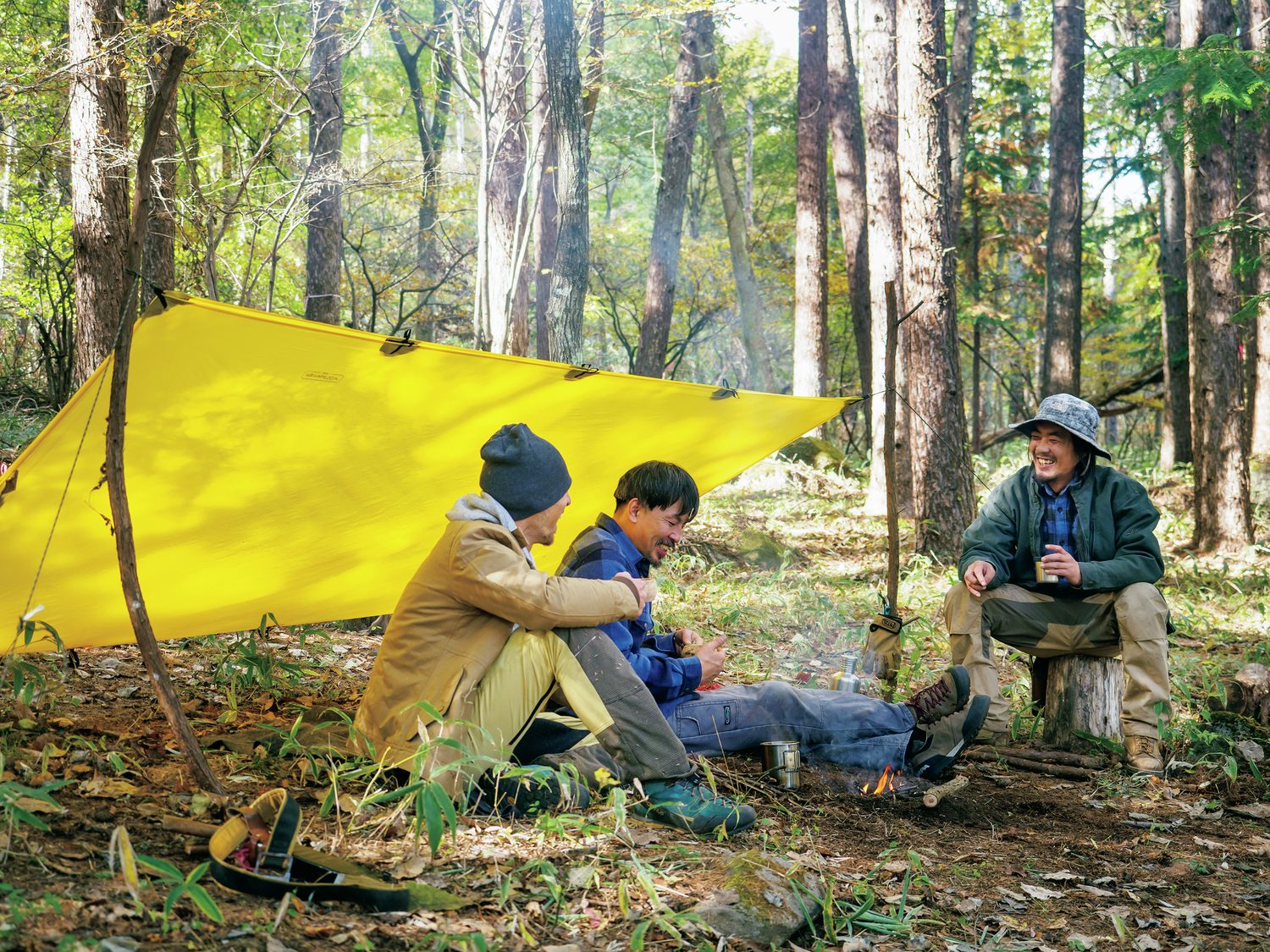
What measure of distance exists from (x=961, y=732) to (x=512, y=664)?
1351 mm

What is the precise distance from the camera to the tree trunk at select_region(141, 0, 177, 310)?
6160 mm

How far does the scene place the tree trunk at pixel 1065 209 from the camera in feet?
34.2

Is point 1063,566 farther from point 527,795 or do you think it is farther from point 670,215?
point 670,215

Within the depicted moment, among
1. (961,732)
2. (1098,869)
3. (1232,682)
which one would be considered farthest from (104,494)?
(1232,682)

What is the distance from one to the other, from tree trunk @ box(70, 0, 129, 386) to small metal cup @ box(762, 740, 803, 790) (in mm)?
4289

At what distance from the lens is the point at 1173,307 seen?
965 centimetres

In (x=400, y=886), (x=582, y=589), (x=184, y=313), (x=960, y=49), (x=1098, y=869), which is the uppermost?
(x=960, y=49)

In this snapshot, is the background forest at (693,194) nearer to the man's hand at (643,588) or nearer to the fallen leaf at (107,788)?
the fallen leaf at (107,788)

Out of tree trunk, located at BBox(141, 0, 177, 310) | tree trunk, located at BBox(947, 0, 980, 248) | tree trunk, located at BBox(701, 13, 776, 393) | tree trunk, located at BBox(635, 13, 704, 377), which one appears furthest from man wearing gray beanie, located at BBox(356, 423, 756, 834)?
tree trunk, located at BBox(701, 13, 776, 393)

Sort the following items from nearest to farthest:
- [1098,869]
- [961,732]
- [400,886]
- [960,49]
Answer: [400,886] < [1098,869] < [961,732] < [960,49]

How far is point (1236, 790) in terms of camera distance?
3.02 meters

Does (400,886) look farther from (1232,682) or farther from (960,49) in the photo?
(960,49)

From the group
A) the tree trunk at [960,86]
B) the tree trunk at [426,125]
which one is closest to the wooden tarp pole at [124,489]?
the tree trunk at [960,86]

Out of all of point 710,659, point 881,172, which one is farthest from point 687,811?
point 881,172
